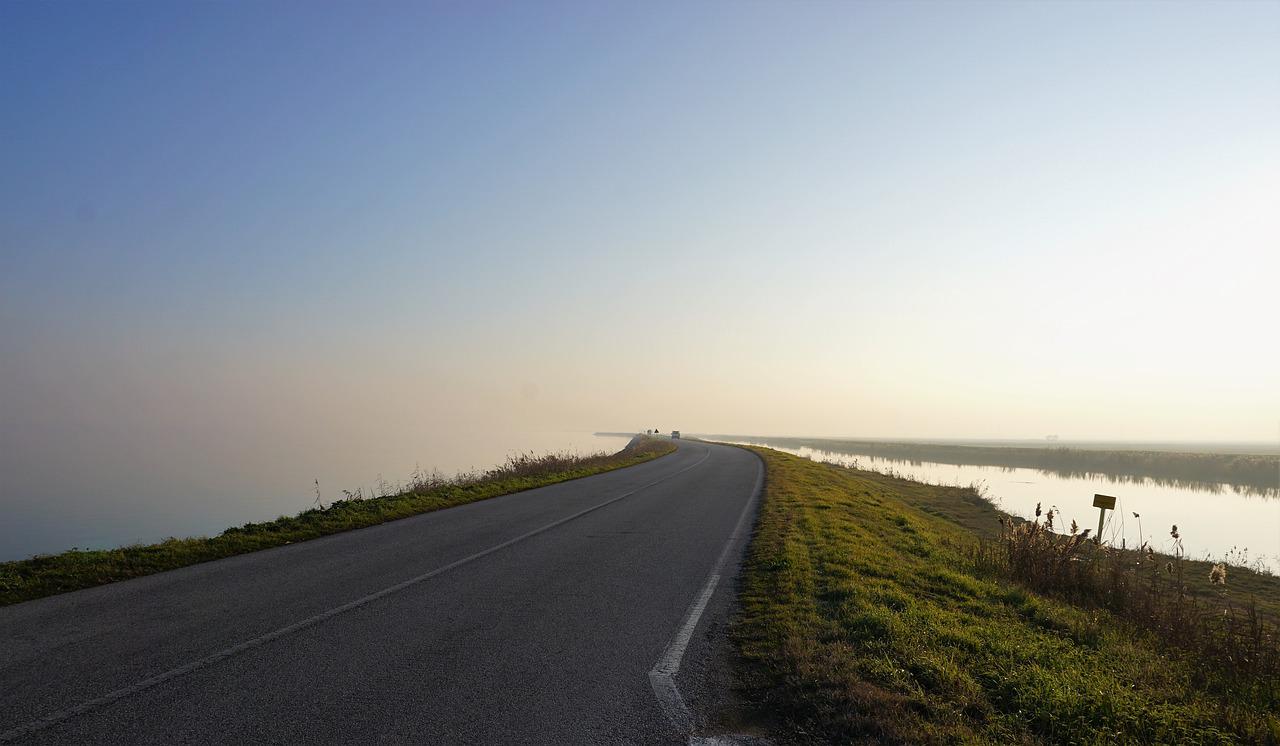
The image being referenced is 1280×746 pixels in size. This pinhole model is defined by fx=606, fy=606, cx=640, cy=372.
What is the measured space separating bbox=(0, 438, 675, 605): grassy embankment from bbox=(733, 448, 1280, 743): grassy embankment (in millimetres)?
8937

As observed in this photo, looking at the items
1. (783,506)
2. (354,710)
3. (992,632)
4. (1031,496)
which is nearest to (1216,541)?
(1031,496)

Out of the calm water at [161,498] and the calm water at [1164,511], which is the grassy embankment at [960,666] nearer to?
the calm water at [1164,511]

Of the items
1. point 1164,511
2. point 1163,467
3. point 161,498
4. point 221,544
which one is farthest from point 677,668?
point 1163,467

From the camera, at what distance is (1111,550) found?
9.29m

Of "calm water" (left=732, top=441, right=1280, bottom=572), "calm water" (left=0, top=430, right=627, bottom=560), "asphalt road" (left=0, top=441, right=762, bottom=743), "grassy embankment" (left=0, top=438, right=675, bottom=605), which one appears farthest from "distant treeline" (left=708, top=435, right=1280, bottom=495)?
"calm water" (left=0, top=430, right=627, bottom=560)

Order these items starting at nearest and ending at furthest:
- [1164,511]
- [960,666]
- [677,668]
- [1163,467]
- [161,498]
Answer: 1. [677,668]
2. [960,666]
3. [161,498]
4. [1164,511]
5. [1163,467]

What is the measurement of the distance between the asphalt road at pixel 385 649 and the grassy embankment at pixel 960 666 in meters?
0.69

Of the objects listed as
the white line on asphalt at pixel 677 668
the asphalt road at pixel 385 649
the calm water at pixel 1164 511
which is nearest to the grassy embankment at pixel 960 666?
the white line on asphalt at pixel 677 668

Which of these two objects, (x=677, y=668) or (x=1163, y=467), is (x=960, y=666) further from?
(x=1163, y=467)

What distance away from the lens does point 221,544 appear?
1102cm

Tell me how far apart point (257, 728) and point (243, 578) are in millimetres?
5475

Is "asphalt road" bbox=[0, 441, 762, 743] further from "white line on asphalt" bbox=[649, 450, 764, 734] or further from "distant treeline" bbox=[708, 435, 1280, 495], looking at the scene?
"distant treeline" bbox=[708, 435, 1280, 495]

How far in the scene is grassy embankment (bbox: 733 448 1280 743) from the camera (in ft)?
14.5

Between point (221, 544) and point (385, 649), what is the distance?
763cm
